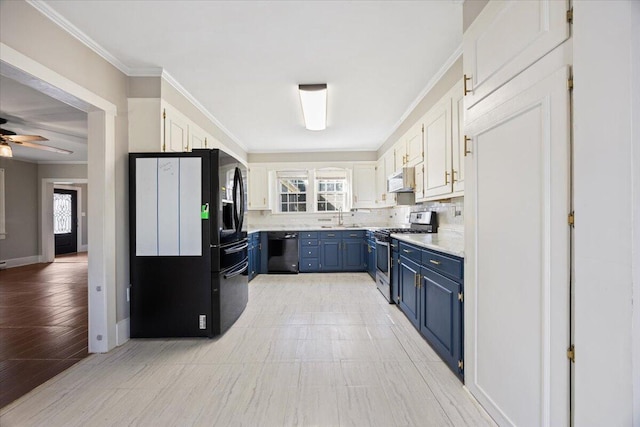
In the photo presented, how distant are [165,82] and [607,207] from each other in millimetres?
3356

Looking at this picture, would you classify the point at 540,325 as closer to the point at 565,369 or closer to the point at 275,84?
the point at 565,369

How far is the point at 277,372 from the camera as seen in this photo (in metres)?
2.13

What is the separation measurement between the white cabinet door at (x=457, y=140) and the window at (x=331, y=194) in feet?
12.4

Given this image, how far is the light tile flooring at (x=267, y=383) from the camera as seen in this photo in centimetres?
166

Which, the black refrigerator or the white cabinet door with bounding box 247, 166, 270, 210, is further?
the white cabinet door with bounding box 247, 166, 270, 210

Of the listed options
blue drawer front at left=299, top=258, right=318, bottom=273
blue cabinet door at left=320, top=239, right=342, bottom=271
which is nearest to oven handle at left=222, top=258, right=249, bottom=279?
blue drawer front at left=299, top=258, right=318, bottom=273

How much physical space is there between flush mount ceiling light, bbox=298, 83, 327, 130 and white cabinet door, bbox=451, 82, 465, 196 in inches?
51.6

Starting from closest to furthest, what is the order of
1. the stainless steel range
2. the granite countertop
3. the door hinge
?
the door hinge, the granite countertop, the stainless steel range

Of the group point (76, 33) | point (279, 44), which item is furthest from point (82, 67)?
point (279, 44)

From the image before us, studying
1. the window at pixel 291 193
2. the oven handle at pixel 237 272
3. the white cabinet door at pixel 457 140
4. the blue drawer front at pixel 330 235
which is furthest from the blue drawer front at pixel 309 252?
the white cabinet door at pixel 457 140

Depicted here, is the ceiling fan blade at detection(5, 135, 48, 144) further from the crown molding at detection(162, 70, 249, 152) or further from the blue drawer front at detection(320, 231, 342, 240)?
the blue drawer front at detection(320, 231, 342, 240)

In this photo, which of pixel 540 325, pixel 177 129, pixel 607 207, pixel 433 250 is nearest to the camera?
pixel 607 207

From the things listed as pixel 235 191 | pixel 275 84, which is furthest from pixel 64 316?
pixel 275 84

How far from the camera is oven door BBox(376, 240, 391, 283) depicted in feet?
12.3
